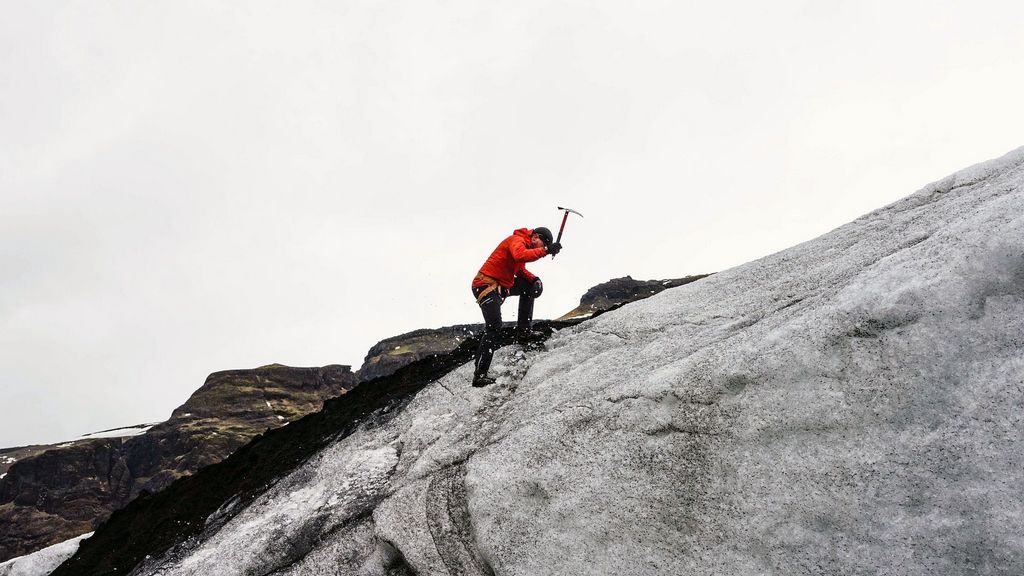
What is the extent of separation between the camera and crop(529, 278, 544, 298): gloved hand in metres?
16.3

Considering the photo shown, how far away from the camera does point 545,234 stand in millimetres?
15469

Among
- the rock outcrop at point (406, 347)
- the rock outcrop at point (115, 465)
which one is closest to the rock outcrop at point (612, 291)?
the rock outcrop at point (406, 347)

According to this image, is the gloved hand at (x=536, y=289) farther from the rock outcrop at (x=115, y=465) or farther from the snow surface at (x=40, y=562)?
the rock outcrop at (x=115, y=465)

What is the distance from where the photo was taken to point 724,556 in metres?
8.25

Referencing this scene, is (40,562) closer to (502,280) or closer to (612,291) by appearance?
(502,280)

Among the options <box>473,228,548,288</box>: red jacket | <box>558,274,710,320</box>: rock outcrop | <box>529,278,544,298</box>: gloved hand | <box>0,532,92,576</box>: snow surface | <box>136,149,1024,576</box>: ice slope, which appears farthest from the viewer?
<box>558,274,710,320</box>: rock outcrop

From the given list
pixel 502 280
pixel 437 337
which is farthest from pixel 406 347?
pixel 502 280

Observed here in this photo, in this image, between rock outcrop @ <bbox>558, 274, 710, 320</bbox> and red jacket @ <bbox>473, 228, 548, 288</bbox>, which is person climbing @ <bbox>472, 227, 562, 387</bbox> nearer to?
red jacket @ <bbox>473, 228, 548, 288</bbox>

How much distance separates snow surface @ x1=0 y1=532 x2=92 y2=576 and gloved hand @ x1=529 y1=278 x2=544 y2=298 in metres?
14.5

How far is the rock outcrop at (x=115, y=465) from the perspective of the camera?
113812 millimetres

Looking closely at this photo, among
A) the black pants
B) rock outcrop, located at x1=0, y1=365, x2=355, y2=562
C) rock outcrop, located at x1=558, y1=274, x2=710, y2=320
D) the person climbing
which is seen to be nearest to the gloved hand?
the person climbing

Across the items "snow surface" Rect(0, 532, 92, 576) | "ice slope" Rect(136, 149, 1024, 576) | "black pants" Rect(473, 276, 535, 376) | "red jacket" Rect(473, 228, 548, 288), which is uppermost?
"red jacket" Rect(473, 228, 548, 288)

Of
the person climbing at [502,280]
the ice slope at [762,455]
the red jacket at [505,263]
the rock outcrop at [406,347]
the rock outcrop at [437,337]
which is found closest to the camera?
the ice slope at [762,455]

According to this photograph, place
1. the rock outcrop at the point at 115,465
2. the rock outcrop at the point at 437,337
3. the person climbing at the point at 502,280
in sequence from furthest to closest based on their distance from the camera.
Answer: the rock outcrop at the point at 437,337
the rock outcrop at the point at 115,465
the person climbing at the point at 502,280
